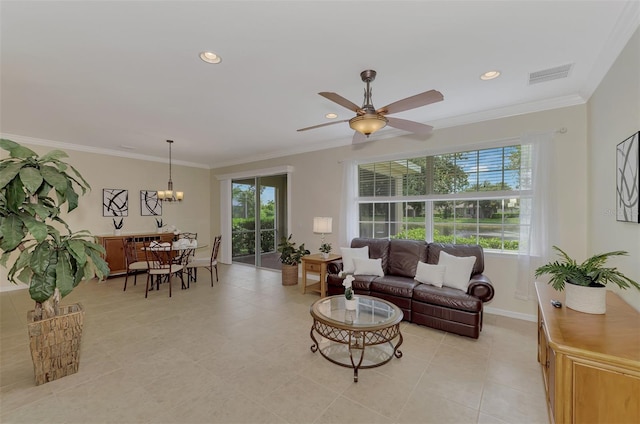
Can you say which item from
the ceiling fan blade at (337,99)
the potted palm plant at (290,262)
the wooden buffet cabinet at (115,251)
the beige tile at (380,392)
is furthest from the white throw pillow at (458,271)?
the wooden buffet cabinet at (115,251)

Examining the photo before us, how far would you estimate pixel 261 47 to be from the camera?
2.28 m

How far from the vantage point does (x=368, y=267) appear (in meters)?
4.09

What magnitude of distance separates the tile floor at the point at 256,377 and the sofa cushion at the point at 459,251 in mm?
734

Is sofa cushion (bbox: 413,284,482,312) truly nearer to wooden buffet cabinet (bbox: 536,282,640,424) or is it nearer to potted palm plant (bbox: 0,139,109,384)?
wooden buffet cabinet (bbox: 536,282,640,424)

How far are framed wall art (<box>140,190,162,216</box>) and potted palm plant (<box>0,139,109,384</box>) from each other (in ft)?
14.5

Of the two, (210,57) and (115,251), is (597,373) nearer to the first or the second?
(210,57)

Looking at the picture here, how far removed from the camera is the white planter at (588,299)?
5.96 ft

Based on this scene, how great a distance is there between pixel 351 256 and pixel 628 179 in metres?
Result: 3.08

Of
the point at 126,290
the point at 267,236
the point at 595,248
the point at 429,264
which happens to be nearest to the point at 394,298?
the point at 429,264

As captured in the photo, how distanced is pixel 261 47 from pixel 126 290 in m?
4.82

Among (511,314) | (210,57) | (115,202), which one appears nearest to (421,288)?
(511,314)

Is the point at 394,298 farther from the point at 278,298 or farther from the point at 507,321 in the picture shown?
the point at 278,298

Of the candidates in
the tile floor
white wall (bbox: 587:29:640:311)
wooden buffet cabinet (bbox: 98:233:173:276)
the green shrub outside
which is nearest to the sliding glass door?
wooden buffet cabinet (bbox: 98:233:173:276)

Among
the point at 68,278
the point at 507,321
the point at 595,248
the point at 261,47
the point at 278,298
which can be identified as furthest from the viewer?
the point at 278,298
